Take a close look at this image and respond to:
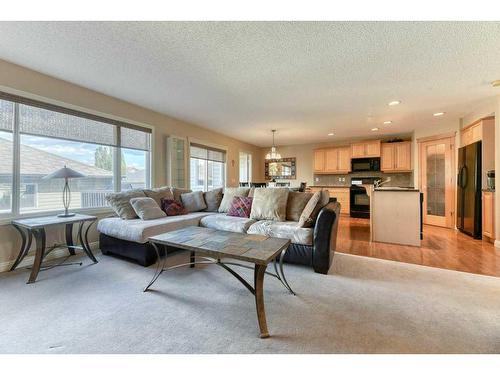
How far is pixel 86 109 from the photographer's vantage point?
3.17m

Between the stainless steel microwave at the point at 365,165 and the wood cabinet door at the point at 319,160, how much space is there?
92 centimetres

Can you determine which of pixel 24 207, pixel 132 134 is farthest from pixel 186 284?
pixel 132 134

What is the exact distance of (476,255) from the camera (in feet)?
9.89

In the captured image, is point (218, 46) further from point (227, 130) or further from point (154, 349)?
point (227, 130)

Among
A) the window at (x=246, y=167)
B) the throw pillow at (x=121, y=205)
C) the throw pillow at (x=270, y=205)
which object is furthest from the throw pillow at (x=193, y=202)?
the window at (x=246, y=167)

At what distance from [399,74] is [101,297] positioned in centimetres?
405

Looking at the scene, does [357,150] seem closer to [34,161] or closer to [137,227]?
[137,227]

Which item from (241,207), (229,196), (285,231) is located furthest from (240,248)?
(229,196)

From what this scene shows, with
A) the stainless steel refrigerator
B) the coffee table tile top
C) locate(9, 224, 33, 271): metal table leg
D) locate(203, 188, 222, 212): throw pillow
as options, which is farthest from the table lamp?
the stainless steel refrigerator

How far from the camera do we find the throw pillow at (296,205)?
3178mm

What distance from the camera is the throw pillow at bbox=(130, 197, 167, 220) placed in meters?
3.09

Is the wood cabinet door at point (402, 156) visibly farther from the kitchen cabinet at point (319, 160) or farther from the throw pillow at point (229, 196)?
the throw pillow at point (229, 196)

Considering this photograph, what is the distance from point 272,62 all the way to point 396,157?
18.2ft

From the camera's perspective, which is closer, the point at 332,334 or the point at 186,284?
the point at 332,334
